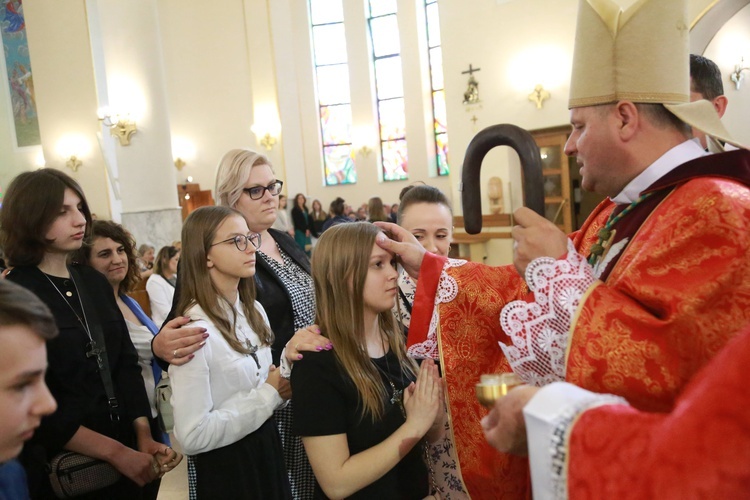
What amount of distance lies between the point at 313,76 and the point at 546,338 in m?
16.6

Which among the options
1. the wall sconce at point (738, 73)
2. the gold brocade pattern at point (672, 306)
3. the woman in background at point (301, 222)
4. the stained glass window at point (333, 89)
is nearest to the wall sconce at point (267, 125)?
the woman in background at point (301, 222)

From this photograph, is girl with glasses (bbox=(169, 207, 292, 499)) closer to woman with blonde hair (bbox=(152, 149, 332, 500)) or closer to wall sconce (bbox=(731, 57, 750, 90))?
woman with blonde hair (bbox=(152, 149, 332, 500))

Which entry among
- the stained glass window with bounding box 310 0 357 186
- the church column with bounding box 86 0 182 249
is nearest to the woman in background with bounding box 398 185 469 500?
the church column with bounding box 86 0 182 249

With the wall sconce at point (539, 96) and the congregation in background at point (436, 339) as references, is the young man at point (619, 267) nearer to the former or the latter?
the congregation in background at point (436, 339)

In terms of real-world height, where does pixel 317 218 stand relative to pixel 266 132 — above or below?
below

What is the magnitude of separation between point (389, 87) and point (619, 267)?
16.0 metres

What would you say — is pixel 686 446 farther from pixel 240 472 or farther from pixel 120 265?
pixel 120 265

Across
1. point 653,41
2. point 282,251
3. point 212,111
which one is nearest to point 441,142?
point 212,111

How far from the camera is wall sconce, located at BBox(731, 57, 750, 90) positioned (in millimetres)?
6874

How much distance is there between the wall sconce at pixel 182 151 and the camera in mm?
15898

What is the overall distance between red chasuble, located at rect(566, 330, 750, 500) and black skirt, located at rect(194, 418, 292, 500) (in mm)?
1383

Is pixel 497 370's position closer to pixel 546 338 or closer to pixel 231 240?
pixel 546 338

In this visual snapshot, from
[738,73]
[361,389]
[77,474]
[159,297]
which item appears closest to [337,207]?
[738,73]

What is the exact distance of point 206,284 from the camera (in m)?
2.30
